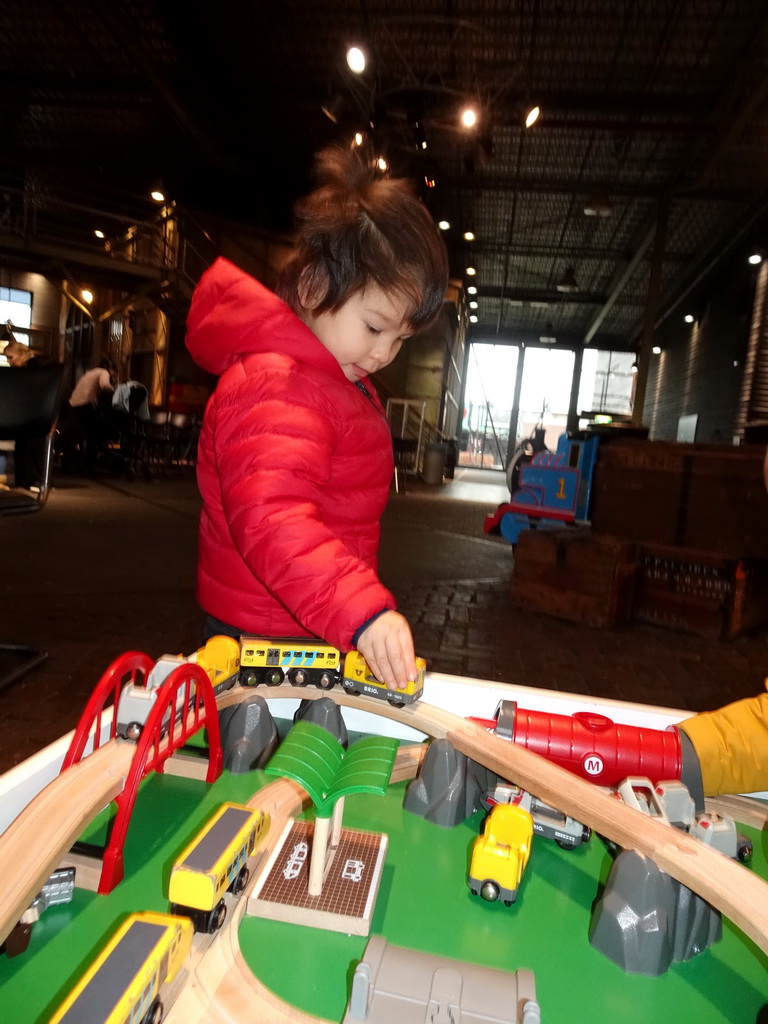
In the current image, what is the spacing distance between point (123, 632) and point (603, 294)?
18187mm

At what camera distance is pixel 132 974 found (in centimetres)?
46

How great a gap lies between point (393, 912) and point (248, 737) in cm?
32

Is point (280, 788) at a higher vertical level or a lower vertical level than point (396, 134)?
lower

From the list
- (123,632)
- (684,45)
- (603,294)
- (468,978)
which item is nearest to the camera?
(468,978)

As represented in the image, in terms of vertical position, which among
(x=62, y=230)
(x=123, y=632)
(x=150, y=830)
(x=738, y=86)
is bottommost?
(x=123, y=632)

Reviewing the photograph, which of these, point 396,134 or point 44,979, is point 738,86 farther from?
point 44,979

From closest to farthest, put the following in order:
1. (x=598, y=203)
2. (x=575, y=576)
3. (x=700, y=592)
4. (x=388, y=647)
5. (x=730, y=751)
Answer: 1. (x=388, y=647)
2. (x=730, y=751)
3. (x=700, y=592)
4. (x=575, y=576)
5. (x=598, y=203)

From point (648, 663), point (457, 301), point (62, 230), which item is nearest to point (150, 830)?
point (648, 663)

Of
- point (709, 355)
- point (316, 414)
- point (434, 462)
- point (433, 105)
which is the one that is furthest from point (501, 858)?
point (709, 355)

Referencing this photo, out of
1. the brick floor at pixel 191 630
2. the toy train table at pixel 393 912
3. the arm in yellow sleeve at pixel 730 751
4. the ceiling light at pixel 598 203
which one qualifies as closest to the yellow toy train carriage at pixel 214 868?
the toy train table at pixel 393 912

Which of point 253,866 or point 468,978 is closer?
point 468,978

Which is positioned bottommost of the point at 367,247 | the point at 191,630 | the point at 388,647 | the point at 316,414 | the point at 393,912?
the point at 191,630

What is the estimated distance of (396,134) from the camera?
8.82 m

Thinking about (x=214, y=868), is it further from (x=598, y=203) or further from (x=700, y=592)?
(x=598, y=203)
